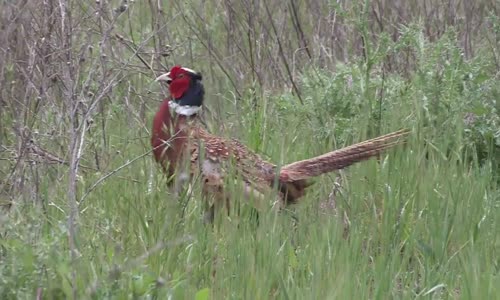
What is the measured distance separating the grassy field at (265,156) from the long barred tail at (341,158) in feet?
0.20

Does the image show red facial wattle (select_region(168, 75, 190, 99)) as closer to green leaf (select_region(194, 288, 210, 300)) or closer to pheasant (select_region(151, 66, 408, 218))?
pheasant (select_region(151, 66, 408, 218))

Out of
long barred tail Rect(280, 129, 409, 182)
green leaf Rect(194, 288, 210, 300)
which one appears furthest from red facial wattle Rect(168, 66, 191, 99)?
green leaf Rect(194, 288, 210, 300)

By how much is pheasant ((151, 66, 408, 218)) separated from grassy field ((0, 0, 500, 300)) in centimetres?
8

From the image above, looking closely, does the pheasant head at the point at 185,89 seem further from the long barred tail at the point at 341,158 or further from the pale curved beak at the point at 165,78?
the long barred tail at the point at 341,158

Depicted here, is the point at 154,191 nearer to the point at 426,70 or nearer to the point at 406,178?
the point at 406,178

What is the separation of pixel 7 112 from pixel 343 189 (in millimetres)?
1778

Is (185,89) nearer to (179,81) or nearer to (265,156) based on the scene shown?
(179,81)

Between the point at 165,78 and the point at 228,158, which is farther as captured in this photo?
the point at 165,78

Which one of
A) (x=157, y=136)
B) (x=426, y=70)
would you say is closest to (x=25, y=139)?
(x=157, y=136)

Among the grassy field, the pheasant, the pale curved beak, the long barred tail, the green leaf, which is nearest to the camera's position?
the green leaf

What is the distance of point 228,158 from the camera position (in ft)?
16.2

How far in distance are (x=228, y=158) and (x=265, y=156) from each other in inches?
27.0

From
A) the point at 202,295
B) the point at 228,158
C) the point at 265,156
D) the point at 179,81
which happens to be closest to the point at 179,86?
the point at 179,81

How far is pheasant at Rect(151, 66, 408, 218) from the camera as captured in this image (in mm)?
4914
